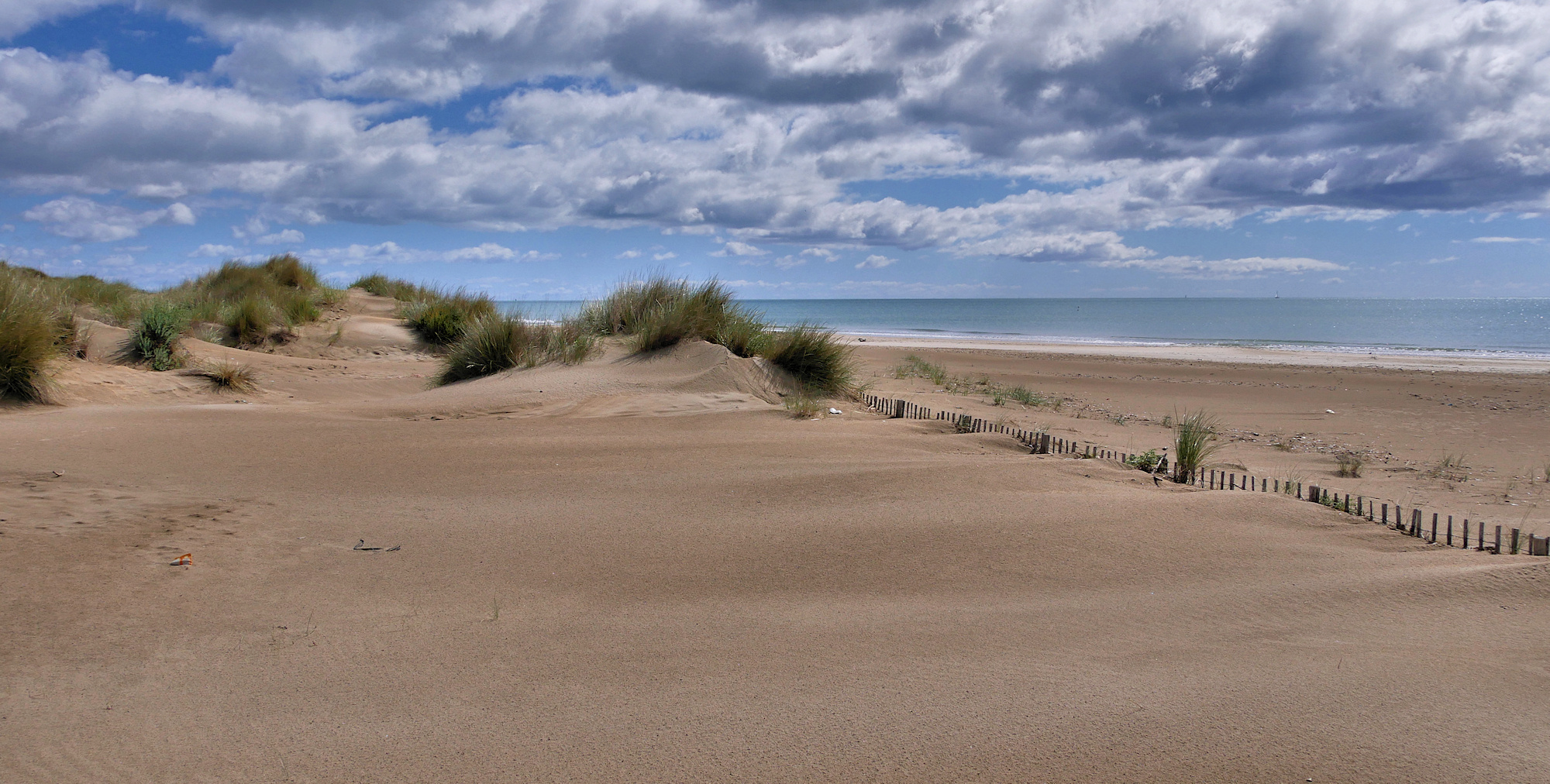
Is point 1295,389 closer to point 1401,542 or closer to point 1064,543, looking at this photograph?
point 1401,542

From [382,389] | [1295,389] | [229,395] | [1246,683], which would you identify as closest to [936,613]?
[1246,683]

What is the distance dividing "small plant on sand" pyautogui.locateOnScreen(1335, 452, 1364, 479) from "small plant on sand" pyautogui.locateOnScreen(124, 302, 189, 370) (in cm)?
1370

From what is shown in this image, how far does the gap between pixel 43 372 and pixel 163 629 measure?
6897 millimetres

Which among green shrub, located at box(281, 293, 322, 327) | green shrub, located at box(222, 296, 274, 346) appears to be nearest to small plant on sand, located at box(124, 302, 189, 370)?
green shrub, located at box(222, 296, 274, 346)

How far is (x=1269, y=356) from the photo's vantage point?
27484 mm

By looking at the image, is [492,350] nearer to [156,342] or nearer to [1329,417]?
[156,342]

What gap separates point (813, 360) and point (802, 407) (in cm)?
228

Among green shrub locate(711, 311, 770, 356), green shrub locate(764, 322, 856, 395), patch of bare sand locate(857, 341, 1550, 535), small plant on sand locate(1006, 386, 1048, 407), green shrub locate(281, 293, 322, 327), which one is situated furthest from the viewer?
green shrub locate(281, 293, 322, 327)

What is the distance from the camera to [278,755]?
2.44 m

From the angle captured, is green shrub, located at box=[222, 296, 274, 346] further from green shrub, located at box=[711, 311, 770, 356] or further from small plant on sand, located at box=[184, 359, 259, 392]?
green shrub, located at box=[711, 311, 770, 356]

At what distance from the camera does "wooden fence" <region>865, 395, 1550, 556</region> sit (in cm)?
460

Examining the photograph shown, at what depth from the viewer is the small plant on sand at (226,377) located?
10.9 meters

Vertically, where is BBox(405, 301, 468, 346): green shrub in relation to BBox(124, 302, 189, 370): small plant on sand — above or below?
above

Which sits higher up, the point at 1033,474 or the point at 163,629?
the point at 1033,474
